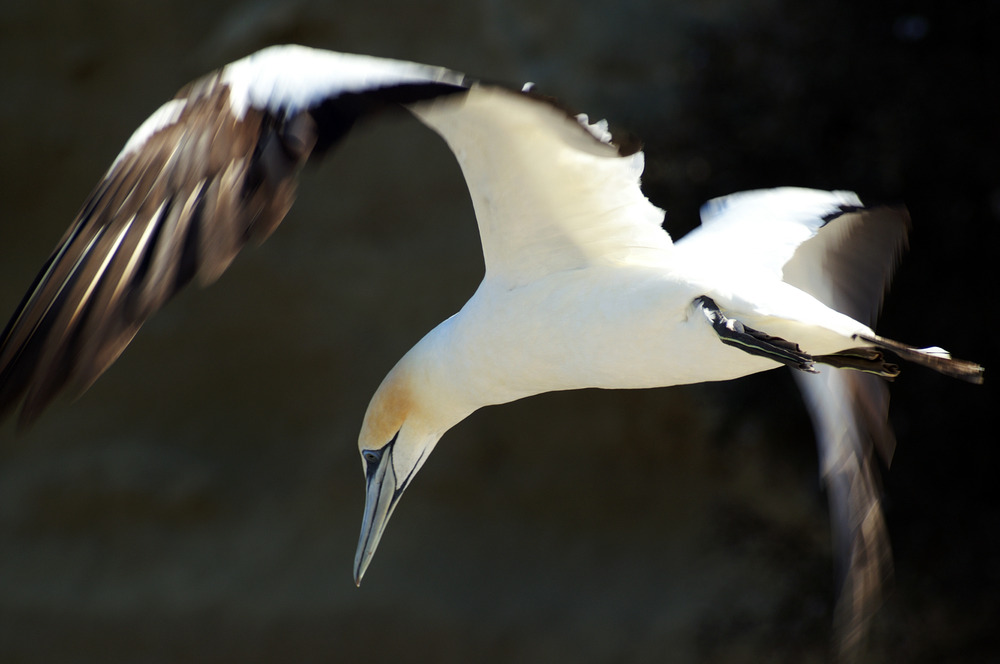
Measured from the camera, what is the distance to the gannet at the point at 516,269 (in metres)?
1.33

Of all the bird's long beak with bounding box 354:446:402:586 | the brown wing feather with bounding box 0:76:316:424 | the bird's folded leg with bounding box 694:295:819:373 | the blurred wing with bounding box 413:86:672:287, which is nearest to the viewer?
the brown wing feather with bounding box 0:76:316:424

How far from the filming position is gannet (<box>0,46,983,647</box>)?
52.6 inches

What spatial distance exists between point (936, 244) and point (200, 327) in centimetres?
323

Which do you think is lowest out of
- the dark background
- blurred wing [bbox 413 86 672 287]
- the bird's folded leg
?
the dark background

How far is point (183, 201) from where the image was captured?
1377 mm

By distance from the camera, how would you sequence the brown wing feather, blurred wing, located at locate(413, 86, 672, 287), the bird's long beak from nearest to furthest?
the brown wing feather
blurred wing, located at locate(413, 86, 672, 287)
the bird's long beak

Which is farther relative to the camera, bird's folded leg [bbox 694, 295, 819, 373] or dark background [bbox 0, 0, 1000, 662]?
dark background [bbox 0, 0, 1000, 662]

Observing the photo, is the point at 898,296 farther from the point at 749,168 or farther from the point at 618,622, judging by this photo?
the point at 618,622

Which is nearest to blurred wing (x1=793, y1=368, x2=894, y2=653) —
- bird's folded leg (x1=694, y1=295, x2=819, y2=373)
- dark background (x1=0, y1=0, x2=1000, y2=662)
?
bird's folded leg (x1=694, y1=295, x2=819, y2=373)

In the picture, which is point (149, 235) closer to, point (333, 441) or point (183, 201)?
Result: point (183, 201)

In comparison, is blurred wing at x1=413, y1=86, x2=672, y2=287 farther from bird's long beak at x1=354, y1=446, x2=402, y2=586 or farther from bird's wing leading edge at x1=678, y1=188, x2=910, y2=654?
bird's long beak at x1=354, y1=446, x2=402, y2=586

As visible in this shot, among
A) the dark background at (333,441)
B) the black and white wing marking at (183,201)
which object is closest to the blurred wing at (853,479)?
the black and white wing marking at (183,201)

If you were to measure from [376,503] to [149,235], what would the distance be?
3.29 ft

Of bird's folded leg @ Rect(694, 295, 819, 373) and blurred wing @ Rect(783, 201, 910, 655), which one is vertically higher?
bird's folded leg @ Rect(694, 295, 819, 373)
